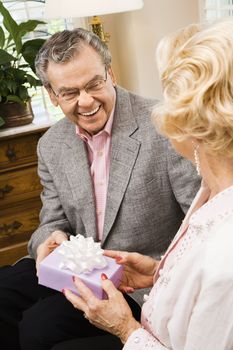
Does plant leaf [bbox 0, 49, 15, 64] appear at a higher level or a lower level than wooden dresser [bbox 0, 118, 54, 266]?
higher

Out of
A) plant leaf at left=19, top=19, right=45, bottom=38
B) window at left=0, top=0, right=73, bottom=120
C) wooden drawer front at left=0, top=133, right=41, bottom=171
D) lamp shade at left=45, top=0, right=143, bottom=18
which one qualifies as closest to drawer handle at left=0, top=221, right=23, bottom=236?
wooden drawer front at left=0, top=133, right=41, bottom=171

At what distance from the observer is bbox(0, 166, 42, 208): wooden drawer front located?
7.07 feet

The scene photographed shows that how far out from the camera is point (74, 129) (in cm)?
146

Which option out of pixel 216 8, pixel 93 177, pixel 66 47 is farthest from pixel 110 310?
pixel 216 8

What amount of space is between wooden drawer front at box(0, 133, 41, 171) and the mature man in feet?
2.15

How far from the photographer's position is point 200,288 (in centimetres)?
72

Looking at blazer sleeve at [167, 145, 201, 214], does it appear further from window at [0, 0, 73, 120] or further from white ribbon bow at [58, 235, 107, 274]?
window at [0, 0, 73, 120]

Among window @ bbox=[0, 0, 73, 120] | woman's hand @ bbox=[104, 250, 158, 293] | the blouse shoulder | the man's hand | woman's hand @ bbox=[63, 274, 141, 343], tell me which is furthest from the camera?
window @ bbox=[0, 0, 73, 120]

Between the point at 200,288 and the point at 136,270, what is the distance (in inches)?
20.9

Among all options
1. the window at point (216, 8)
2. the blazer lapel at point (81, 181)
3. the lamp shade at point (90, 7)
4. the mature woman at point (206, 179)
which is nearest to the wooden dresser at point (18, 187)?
the lamp shade at point (90, 7)

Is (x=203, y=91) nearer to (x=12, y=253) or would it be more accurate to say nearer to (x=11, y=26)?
(x=11, y=26)

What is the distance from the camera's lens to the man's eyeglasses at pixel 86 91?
1.29 metres

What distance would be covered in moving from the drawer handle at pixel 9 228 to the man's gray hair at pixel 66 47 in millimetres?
1132

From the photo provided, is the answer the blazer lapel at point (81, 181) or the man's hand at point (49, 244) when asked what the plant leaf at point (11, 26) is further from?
the man's hand at point (49, 244)
